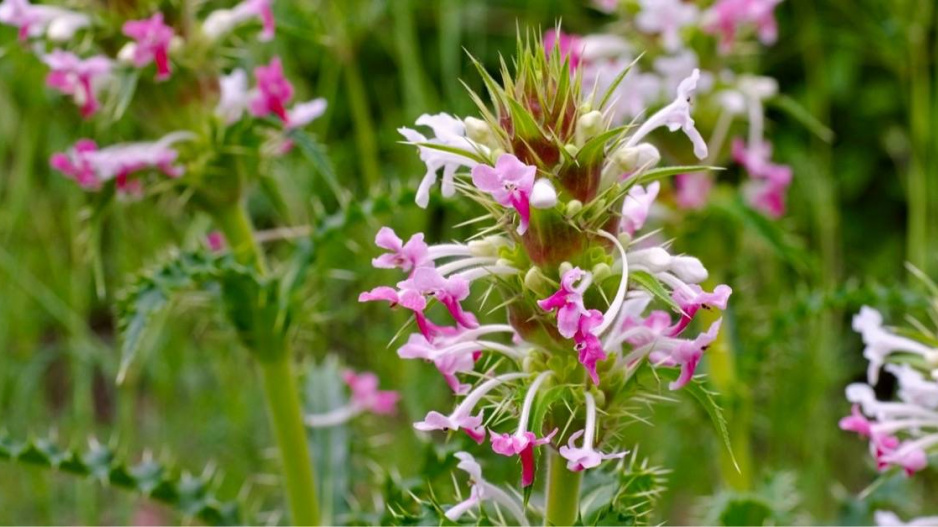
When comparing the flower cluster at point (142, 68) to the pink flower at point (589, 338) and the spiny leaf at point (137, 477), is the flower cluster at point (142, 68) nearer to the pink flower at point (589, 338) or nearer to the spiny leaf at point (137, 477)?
the spiny leaf at point (137, 477)

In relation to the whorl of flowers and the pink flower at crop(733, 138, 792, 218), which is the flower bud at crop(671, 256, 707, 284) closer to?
the whorl of flowers

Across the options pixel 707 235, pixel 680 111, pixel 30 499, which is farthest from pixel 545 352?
pixel 30 499

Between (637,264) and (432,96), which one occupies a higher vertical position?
(637,264)

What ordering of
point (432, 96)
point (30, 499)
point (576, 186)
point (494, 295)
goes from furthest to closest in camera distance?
point (432, 96) < point (30, 499) < point (494, 295) < point (576, 186)

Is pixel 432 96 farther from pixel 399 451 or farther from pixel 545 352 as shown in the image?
pixel 545 352


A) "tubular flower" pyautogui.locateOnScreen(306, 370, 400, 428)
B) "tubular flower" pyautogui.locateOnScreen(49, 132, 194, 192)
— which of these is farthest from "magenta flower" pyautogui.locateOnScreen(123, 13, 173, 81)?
"tubular flower" pyautogui.locateOnScreen(306, 370, 400, 428)

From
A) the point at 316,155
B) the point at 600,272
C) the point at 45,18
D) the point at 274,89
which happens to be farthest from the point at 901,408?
the point at 45,18
